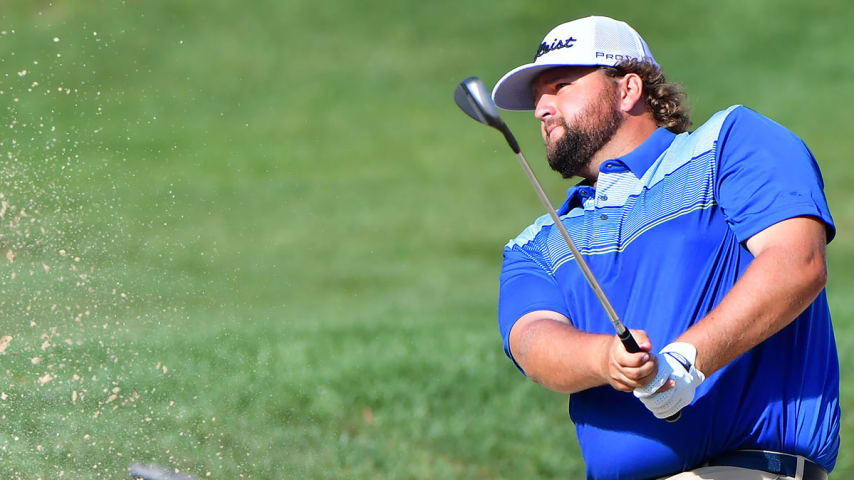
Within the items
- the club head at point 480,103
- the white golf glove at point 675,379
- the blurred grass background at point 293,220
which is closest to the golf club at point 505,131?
the club head at point 480,103

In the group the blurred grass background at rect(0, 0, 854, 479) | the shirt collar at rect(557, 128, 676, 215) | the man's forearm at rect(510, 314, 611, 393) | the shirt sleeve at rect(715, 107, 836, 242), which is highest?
the blurred grass background at rect(0, 0, 854, 479)

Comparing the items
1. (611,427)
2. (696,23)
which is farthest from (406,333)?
(696,23)

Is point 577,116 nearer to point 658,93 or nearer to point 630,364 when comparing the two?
point 658,93

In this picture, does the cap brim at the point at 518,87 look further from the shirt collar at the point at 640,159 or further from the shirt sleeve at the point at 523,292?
the shirt sleeve at the point at 523,292

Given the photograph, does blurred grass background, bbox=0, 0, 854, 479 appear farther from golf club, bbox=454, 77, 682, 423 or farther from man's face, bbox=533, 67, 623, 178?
golf club, bbox=454, 77, 682, 423

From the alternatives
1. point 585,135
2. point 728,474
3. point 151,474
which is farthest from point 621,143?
point 151,474

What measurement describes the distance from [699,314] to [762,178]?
1.27ft

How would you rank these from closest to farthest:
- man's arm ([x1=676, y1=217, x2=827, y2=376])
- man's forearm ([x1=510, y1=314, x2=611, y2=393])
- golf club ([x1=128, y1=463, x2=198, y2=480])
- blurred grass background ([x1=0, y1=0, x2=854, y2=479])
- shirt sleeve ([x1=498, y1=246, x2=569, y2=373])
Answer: man's arm ([x1=676, y1=217, x2=827, y2=376])
man's forearm ([x1=510, y1=314, x2=611, y2=393])
shirt sleeve ([x1=498, y1=246, x2=569, y2=373])
golf club ([x1=128, y1=463, x2=198, y2=480])
blurred grass background ([x1=0, y1=0, x2=854, y2=479])

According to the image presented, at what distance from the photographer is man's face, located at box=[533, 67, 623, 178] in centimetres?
358

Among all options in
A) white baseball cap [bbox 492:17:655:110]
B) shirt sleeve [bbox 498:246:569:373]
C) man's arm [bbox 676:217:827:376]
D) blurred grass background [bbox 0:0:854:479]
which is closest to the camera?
man's arm [bbox 676:217:827:376]

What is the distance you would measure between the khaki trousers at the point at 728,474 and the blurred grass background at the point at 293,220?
355 centimetres

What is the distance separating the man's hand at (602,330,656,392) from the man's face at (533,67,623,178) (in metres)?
0.96

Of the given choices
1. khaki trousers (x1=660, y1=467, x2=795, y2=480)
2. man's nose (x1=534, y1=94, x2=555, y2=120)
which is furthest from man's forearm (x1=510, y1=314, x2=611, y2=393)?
man's nose (x1=534, y1=94, x2=555, y2=120)

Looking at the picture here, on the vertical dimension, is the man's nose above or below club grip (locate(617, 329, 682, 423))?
above
